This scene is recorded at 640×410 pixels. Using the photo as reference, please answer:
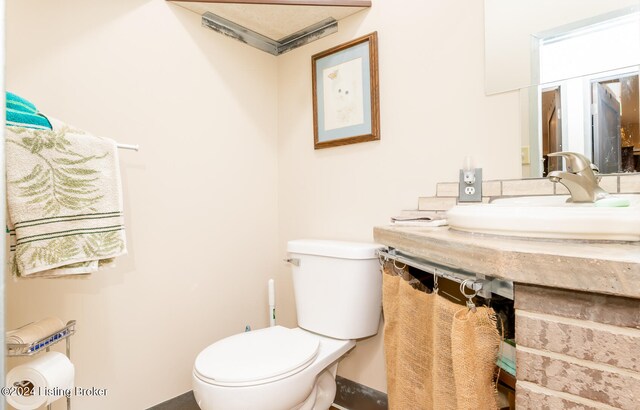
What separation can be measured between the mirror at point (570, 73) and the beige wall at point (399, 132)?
0.05m

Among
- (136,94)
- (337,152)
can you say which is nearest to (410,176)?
(337,152)

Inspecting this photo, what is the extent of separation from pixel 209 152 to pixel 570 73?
1.49 metres

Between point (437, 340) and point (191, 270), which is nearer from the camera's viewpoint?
point (437, 340)

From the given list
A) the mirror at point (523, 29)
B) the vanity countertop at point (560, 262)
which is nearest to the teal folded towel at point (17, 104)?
the vanity countertop at point (560, 262)

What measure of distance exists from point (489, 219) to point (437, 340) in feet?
1.02

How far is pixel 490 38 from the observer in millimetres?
1284

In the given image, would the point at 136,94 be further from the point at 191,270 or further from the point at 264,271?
the point at 264,271

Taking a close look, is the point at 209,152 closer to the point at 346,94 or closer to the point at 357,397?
the point at 346,94

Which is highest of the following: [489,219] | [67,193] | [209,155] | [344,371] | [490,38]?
[490,38]

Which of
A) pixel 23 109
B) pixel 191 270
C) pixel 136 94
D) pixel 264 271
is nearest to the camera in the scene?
pixel 23 109

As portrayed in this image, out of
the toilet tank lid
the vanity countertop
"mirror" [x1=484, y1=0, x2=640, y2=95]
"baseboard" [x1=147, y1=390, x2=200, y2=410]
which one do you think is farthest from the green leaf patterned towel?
"mirror" [x1=484, y1=0, x2=640, y2=95]

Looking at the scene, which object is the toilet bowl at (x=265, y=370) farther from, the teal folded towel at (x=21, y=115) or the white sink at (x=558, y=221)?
the teal folded towel at (x=21, y=115)

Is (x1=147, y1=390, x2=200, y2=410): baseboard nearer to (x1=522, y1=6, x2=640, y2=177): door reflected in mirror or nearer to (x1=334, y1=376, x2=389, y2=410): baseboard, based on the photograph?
(x1=334, y1=376, x2=389, y2=410): baseboard

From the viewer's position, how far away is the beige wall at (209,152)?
1.29 meters
